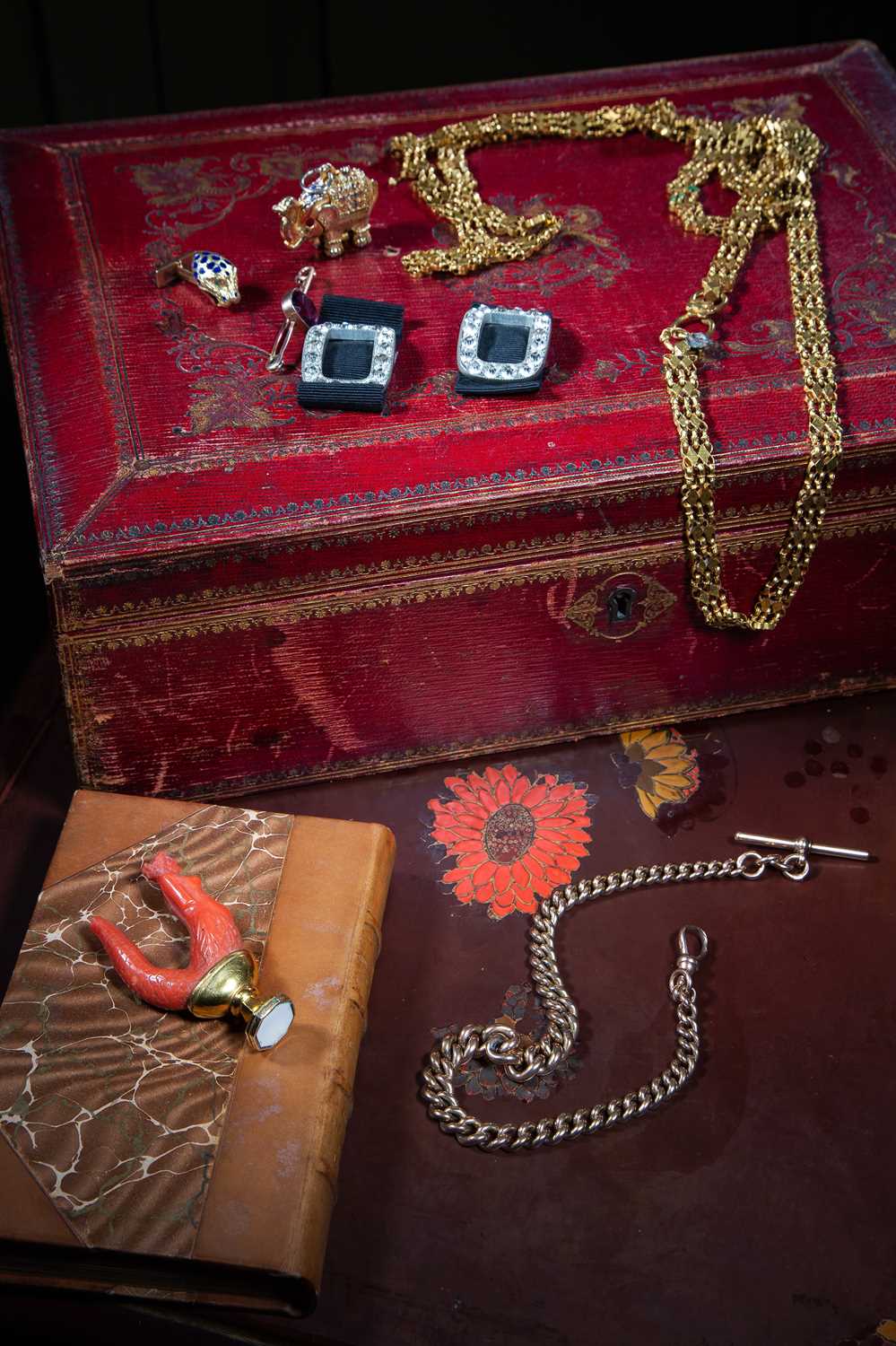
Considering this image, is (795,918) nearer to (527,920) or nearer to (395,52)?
(527,920)

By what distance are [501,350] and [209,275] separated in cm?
43

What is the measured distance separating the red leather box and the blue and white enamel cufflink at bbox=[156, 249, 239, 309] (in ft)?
0.10

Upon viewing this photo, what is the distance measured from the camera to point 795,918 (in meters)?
1.85

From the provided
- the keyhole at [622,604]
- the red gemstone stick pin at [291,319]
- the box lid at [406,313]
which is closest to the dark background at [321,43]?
the box lid at [406,313]

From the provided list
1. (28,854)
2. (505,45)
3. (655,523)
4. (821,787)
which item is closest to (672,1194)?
(821,787)

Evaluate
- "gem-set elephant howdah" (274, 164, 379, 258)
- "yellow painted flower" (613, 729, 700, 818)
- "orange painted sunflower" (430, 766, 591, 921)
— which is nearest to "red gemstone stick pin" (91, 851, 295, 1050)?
"orange painted sunflower" (430, 766, 591, 921)

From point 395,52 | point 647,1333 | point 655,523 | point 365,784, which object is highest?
point 395,52

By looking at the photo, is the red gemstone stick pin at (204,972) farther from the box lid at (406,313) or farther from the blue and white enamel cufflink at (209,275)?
the blue and white enamel cufflink at (209,275)

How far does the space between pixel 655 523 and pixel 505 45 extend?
1.70 metres

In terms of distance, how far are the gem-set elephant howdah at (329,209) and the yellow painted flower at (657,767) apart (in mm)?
849

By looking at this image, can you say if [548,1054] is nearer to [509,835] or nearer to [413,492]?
[509,835]

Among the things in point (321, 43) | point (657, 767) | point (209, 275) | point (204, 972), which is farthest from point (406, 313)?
point (321, 43)

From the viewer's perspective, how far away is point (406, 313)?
79.0 inches

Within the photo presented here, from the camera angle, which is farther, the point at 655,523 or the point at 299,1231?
the point at 655,523
